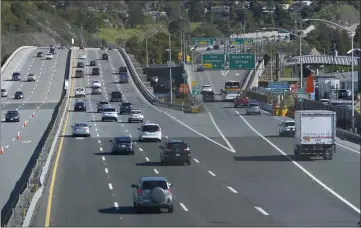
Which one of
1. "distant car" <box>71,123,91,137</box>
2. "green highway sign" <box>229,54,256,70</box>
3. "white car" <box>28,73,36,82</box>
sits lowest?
"distant car" <box>71,123,91,137</box>

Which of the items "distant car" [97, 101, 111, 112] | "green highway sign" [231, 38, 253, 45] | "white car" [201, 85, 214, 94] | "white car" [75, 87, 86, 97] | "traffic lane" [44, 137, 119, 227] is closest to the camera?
"traffic lane" [44, 137, 119, 227]

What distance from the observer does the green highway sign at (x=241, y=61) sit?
7669cm

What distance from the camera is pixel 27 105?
75.7 metres

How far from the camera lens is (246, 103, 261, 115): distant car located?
53.1 m

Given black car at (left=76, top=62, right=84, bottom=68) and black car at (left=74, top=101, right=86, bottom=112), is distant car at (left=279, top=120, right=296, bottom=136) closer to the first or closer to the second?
black car at (left=74, top=101, right=86, bottom=112)

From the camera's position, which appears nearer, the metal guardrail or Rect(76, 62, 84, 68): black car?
the metal guardrail

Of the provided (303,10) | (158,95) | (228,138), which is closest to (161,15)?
(158,95)

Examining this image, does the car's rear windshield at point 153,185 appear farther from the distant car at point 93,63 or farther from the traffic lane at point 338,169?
the distant car at point 93,63

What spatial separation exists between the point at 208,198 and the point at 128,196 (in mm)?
2616

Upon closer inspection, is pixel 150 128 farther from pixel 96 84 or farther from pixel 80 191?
pixel 96 84

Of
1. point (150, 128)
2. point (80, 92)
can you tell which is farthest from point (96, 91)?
point (150, 128)

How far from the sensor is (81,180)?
30688mm

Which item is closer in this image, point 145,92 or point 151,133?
point 151,133

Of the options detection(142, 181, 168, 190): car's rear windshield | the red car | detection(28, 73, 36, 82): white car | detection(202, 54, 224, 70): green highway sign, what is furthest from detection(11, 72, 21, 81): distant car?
detection(142, 181, 168, 190): car's rear windshield
